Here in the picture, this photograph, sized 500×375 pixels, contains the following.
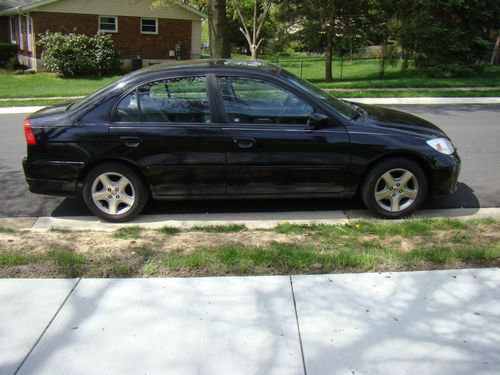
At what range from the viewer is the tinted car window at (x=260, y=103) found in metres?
5.61

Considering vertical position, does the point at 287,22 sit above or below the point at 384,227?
above

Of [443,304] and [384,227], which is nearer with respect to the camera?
[443,304]

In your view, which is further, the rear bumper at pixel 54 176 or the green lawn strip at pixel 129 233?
the rear bumper at pixel 54 176

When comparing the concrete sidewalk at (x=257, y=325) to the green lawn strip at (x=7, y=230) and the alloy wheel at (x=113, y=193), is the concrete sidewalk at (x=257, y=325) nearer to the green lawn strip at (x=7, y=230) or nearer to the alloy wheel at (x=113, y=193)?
the green lawn strip at (x=7, y=230)

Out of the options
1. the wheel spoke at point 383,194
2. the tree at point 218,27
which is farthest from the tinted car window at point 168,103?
the tree at point 218,27

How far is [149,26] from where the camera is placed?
29938 millimetres

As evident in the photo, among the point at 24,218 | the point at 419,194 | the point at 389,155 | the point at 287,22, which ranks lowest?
the point at 24,218

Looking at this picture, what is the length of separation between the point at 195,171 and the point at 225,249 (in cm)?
138

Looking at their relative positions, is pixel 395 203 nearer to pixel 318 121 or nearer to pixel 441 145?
pixel 441 145

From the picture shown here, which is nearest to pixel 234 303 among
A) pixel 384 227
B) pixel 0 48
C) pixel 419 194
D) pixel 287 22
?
pixel 384 227

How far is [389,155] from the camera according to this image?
221 inches

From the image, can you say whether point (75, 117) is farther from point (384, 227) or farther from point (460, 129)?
point (460, 129)

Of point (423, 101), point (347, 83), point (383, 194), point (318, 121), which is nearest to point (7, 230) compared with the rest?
point (318, 121)

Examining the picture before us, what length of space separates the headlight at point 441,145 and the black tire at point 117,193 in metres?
3.07
